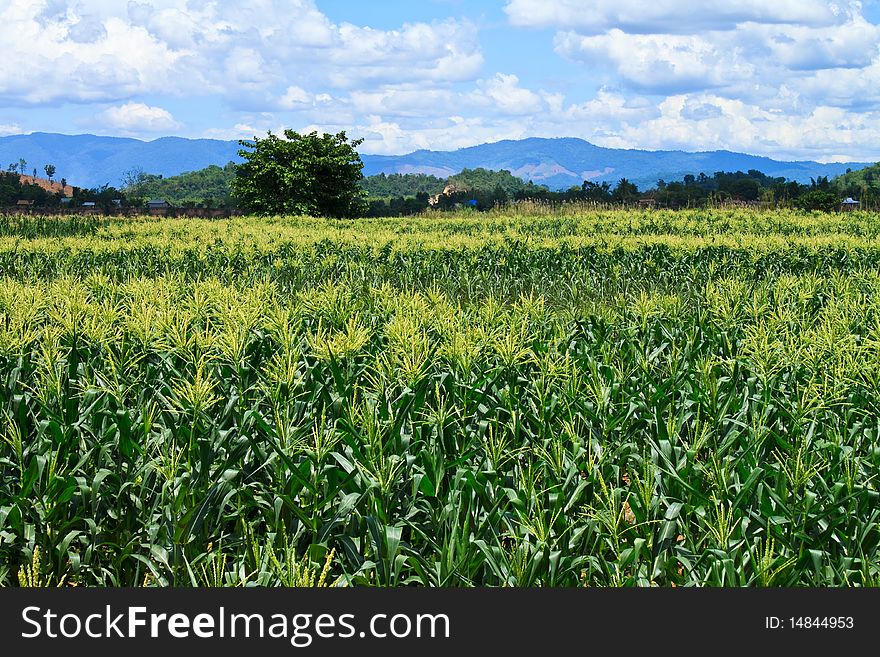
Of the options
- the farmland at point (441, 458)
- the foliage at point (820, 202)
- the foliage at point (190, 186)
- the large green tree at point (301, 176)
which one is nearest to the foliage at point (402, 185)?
the foliage at point (190, 186)

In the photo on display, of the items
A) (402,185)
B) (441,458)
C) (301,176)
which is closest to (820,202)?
(301,176)

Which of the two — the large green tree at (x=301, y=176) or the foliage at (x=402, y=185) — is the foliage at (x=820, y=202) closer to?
the large green tree at (x=301, y=176)

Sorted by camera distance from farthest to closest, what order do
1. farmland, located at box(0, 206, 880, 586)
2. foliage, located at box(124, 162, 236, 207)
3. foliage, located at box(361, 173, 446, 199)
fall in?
foliage, located at box(361, 173, 446, 199)
foliage, located at box(124, 162, 236, 207)
farmland, located at box(0, 206, 880, 586)

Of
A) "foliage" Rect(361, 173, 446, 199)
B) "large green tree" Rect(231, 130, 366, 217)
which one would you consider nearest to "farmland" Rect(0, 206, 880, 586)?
"large green tree" Rect(231, 130, 366, 217)

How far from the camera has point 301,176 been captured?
173ft

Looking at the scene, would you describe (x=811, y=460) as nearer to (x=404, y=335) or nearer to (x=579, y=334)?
(x=404, y=335)

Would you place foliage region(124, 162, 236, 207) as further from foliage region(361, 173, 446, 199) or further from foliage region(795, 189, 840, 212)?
foliage region(795, 189, 840, 212)

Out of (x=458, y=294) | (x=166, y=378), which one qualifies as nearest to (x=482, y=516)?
(x=166, y=378)

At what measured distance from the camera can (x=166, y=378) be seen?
6.89 meters

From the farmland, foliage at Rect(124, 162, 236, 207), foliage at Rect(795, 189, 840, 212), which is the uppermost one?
foliage at Rect(124, 162, 236, 207)

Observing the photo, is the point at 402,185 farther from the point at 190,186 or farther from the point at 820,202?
the point at 820,202

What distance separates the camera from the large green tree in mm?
53625

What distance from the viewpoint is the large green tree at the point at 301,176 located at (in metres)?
53.6

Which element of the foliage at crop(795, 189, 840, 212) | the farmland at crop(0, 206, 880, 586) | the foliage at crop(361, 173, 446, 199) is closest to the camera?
the farmland at crop(0, 206, 880, 586)
